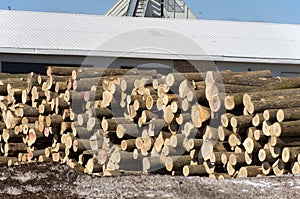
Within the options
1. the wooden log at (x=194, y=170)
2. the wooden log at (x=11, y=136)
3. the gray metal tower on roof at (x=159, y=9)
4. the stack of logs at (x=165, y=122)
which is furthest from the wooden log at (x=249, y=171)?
the gray metal tower on roof at (x=159, y=9)

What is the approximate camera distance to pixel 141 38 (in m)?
24.2

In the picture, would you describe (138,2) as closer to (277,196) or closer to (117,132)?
(117,132)

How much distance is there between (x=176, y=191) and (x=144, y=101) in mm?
3290

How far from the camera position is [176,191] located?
8172 millimetres

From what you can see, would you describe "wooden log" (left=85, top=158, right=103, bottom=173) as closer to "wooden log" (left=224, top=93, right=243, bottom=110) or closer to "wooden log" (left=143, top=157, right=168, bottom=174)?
"wooden log" (left=143, top=157, right=168, bottom=174)

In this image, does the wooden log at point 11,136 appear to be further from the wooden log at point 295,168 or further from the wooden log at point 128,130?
the wooden log at point 295,168

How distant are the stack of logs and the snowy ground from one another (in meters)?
1.04

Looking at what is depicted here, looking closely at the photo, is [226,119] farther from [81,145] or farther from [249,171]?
[81,145]

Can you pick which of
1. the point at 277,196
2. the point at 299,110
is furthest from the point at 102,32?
the point at 277,196

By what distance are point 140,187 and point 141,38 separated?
16211 millimetres

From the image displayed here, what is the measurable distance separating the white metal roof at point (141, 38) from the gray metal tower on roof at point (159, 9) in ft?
17.9

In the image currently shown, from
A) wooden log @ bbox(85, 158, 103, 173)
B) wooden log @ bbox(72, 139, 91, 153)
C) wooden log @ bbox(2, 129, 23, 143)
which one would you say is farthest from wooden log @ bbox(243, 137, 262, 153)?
wooden log @ bbox(2, 129, 23, 143)

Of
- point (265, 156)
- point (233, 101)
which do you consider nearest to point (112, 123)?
point (233, 101)

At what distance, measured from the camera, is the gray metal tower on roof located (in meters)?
33.5
